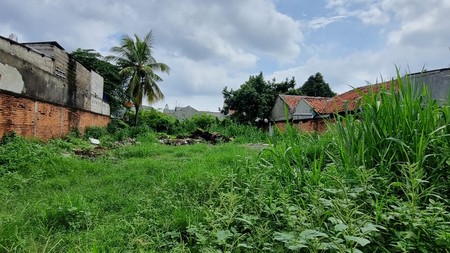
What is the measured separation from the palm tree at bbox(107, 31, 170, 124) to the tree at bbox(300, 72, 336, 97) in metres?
16.0

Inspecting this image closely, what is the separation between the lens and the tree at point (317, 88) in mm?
29906

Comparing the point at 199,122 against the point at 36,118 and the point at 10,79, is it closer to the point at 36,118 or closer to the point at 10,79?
the point at 36,118

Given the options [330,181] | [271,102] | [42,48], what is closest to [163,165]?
[330,181]

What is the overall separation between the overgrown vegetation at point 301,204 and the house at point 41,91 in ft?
14.9

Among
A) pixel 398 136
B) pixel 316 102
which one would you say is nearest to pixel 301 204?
pixel 398 136

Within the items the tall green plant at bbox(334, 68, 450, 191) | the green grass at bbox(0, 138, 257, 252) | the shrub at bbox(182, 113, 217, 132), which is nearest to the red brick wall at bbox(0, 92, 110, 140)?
the green grass at bbox(0, 138, 257, 252)

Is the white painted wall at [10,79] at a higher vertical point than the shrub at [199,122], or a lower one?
higher

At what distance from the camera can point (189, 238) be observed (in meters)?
2.06

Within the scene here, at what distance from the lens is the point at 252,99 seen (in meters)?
23.8

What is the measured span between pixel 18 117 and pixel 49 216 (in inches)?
234

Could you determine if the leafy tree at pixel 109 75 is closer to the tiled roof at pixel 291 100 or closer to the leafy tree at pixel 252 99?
the leafy tree at pixel 252 99

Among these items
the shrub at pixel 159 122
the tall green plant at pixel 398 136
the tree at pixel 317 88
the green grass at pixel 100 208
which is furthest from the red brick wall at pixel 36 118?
the tree at pixel 317 88

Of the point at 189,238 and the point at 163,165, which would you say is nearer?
the point at 189,238

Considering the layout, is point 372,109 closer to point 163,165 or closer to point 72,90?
point 163,165
